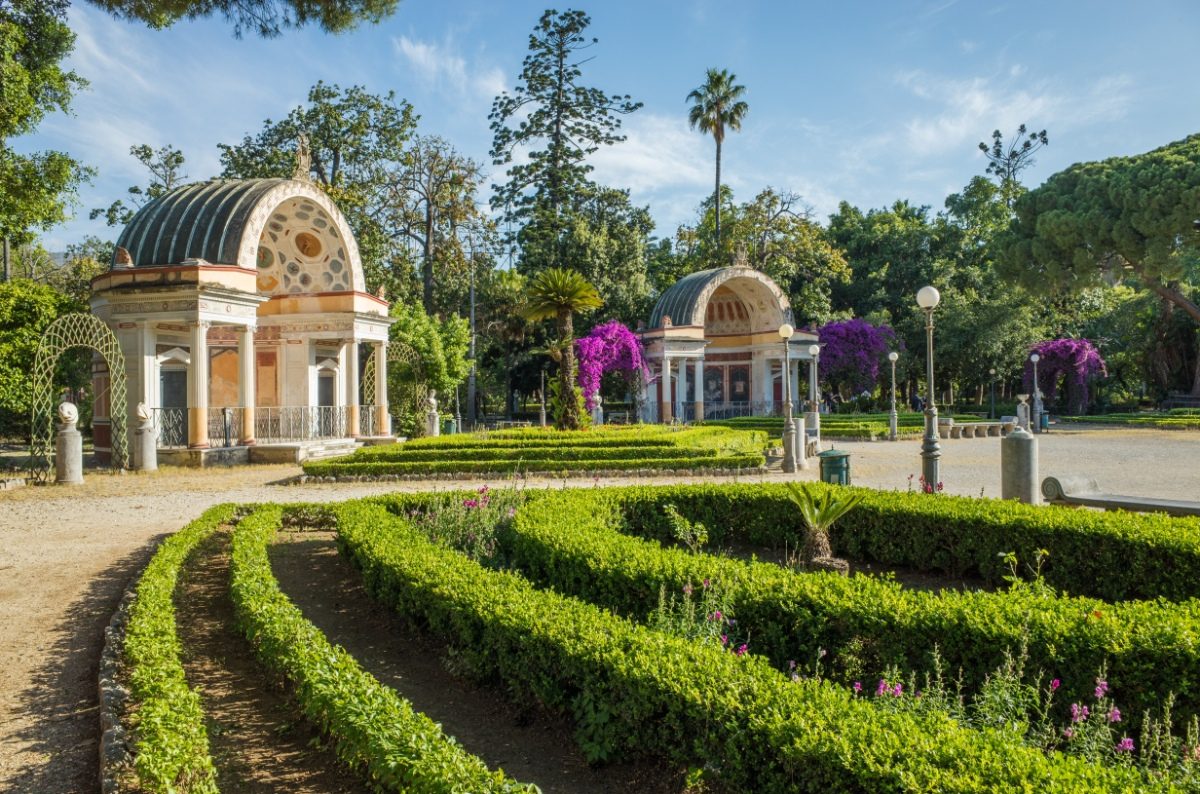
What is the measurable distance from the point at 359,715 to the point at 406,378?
27836 mm

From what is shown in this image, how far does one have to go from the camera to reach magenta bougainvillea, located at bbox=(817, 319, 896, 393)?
38719mm

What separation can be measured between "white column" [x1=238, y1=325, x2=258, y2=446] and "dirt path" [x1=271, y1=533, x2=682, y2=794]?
1435cm

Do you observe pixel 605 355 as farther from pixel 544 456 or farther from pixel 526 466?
pixel 526 466

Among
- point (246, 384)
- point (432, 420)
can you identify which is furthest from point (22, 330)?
point (432, 420)

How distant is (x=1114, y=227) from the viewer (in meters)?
32.7

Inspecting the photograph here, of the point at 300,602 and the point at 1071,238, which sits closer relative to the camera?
the point at 300,602

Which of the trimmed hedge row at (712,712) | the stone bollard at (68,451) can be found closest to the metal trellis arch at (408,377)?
the stone bollard at (68,451)

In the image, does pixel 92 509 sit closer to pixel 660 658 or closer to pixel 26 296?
pixel 26 296

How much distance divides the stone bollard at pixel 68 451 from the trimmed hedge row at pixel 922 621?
14.8m

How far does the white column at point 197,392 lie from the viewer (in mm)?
19922

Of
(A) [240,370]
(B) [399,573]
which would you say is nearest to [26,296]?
(A) [240,370]

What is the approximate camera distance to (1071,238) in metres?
34.3

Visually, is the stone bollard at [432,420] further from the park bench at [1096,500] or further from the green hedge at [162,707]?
the park bench at [1096,500]

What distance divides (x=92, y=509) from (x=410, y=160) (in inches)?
1118
